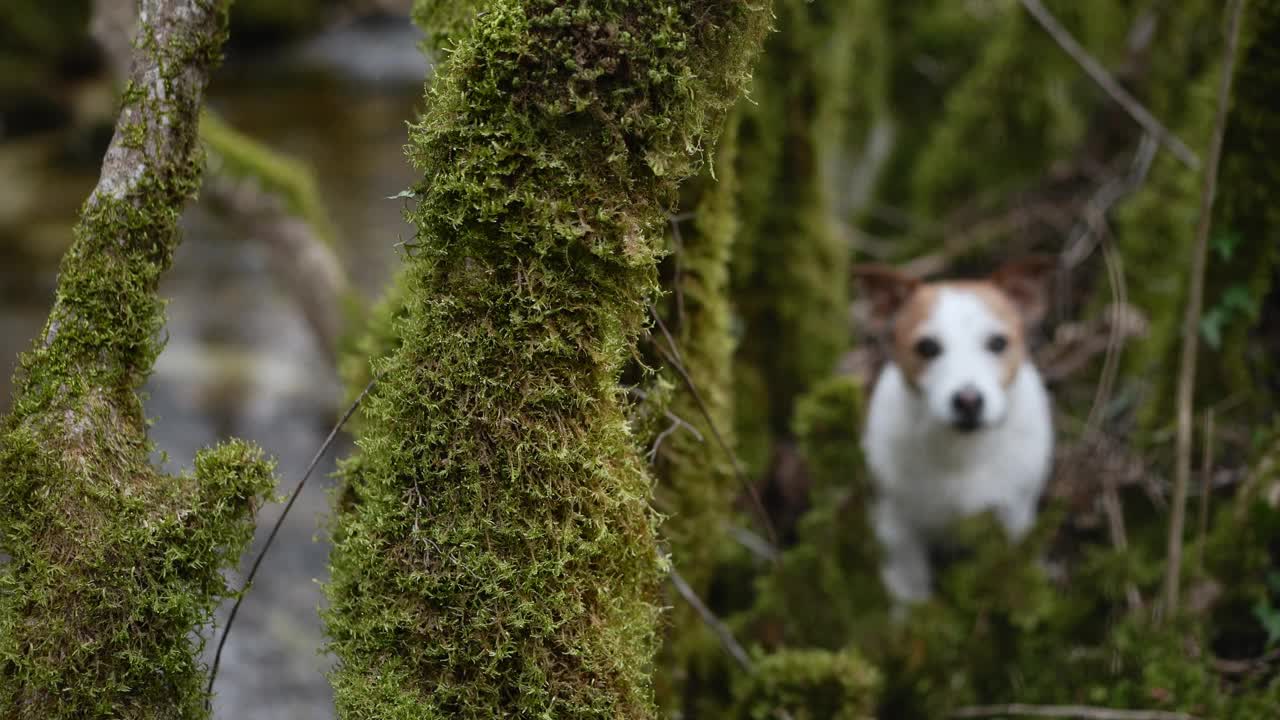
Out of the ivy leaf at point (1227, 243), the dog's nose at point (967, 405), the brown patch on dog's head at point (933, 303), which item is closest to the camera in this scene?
the ivy leaf at point (1227, 243)

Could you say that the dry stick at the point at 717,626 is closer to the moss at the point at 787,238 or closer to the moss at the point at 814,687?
the moss at the point at 814,687

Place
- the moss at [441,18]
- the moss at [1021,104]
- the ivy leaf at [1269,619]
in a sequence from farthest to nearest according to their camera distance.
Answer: the moss at [1021,104] < the ivy leaf at [1269,619] < the moss at [441,18]

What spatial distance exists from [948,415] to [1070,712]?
3.49 feet

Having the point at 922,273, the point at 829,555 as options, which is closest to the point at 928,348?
the point at 829,555

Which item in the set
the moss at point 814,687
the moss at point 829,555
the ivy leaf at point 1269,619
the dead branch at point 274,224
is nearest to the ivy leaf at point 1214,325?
the ivy leaf at point 1269,619

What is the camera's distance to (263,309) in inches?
316

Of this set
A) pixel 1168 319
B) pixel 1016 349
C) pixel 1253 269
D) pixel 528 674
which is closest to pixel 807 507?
pixel 1016 349

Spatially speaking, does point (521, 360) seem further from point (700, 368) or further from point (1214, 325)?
point (1214, 325)

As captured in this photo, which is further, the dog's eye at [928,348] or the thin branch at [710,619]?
the dog's eye at [928,348]

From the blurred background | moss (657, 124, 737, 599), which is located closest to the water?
the blurred background

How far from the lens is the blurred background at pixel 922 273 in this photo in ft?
10.2

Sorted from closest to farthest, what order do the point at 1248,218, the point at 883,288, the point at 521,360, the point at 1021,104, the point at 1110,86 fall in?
the point at 521,360
the point at 1248,218
the point at 1110,86
the point at 883,288
the point at 1021,104

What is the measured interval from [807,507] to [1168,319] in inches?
64.5

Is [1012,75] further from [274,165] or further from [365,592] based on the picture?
[365,592]
